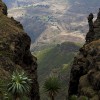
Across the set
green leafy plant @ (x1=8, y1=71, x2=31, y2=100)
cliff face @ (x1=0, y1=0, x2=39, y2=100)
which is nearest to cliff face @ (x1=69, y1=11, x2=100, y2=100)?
cliff face @ (x1=0, y1=0, x2=39, y2=100)

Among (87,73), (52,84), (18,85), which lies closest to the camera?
(18,85)

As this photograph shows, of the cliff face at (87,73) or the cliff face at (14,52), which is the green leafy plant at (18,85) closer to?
the cliff face at (14,52)

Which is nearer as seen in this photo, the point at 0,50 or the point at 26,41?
the point at 0,50

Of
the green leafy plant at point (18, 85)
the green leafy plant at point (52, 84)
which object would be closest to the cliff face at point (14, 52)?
the green leafy plant at point (52, 84)

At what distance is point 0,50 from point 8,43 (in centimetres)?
646

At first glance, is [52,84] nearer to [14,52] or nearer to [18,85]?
[18,85]

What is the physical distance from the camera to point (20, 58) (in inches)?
5733

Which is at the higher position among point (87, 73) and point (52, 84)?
point (87, 73)

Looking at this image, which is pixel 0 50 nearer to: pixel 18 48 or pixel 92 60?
pixel 18 48

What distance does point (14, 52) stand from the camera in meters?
138

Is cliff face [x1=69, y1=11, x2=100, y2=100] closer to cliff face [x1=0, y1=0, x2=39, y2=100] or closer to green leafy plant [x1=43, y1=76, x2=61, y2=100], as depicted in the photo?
cliff face [x1=0, y1=0, x2=39, y2=100]

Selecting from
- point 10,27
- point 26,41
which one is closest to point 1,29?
point 10,27

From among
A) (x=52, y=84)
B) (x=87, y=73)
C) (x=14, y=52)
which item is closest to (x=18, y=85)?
(x=52, y=84)

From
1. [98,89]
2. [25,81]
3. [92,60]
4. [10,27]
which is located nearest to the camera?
[25,81]
